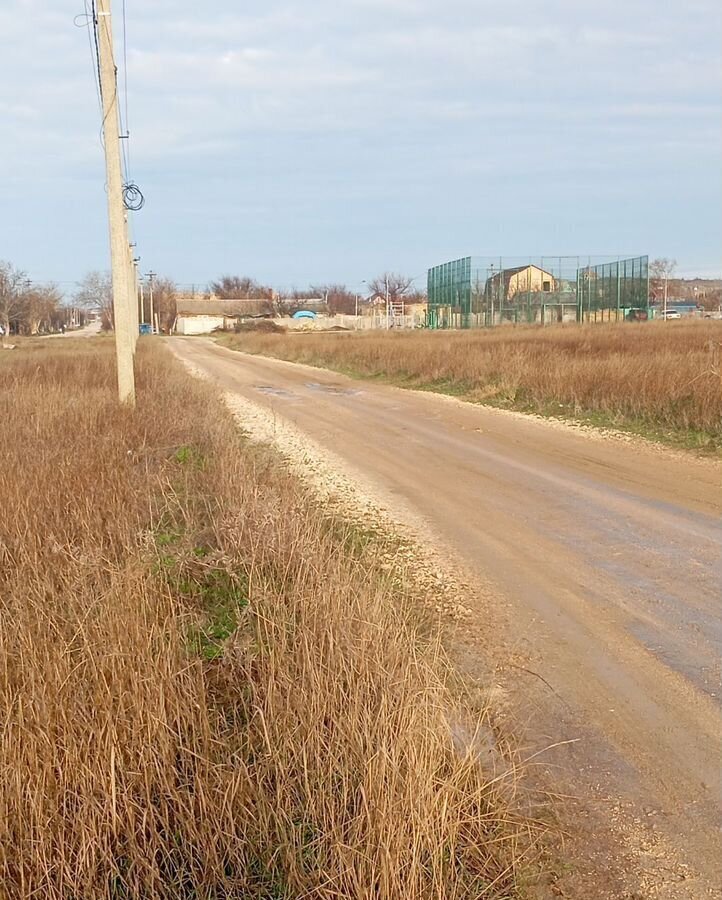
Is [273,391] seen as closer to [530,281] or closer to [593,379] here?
[593,379]

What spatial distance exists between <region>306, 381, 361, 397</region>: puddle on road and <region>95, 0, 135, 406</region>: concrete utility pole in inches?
300

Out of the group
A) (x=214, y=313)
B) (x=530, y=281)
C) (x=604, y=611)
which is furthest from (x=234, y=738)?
(x=214, y=313)

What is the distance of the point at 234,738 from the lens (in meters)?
3.13

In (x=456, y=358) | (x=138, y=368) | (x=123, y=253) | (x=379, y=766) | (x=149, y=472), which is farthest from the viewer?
(x=456, y=358)

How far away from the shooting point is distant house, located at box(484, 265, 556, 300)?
182ft

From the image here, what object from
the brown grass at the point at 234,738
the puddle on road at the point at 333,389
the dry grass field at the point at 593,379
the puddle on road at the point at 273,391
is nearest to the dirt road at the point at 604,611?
the brown grass at the point at 234,738

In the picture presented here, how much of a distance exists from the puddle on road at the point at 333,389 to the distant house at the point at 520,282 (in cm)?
3527

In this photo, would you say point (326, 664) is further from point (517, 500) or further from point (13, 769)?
point (517, 500)

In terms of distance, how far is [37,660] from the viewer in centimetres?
335

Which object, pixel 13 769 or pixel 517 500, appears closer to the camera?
pixel 13 769

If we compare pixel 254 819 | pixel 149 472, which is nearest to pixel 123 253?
pixel 149 472

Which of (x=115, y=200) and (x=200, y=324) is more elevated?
(x=200, y=324)

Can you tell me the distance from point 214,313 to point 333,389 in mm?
93772

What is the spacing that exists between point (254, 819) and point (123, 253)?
1179 centimetres
